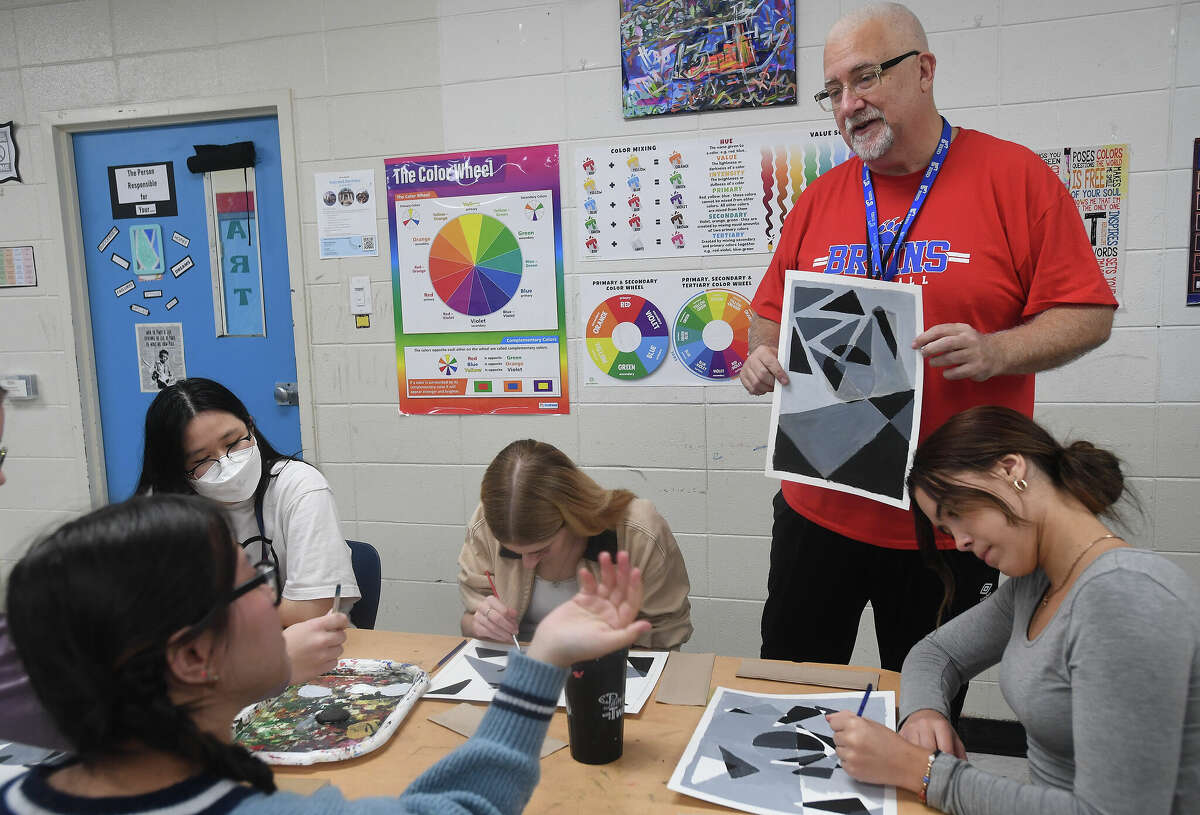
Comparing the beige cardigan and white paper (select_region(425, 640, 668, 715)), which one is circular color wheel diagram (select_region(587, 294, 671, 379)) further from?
white paper (select_region(425, 640, 668, 715))

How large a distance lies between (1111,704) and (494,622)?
1017 mm

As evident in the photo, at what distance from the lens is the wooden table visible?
1.03 metres

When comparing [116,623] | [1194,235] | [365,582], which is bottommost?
[365,582]

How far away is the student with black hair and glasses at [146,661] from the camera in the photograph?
0.72 metres

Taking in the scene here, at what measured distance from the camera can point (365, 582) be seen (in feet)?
6.43

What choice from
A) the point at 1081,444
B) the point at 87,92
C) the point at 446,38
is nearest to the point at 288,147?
the point at 446,38

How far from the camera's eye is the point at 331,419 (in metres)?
3.03

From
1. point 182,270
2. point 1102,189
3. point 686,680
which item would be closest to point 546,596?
point 686,680

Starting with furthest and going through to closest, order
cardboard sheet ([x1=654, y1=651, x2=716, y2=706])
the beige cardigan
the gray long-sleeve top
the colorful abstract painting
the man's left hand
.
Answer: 1. the colorful abstract painting
2. the beige cardigan
3. the man's left hand
4. cardboard sheet ([x1=654, y1=651, x2=716, y2=706])
5. the gray long-sleeve top

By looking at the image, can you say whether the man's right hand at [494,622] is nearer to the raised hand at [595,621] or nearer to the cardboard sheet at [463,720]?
the cardboard sheet at [463,720]

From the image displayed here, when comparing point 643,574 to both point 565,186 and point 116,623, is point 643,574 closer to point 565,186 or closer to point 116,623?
point 116,623

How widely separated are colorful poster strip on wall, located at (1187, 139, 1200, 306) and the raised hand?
2.16m

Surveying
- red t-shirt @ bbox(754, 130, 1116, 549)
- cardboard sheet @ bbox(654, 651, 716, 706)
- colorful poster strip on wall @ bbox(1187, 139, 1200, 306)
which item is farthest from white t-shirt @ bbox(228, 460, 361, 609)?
colorful poster strip on wall @ bbox(1187, 139, 1200, 306)

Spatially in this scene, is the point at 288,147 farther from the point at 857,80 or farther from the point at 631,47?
the point at 857,80
